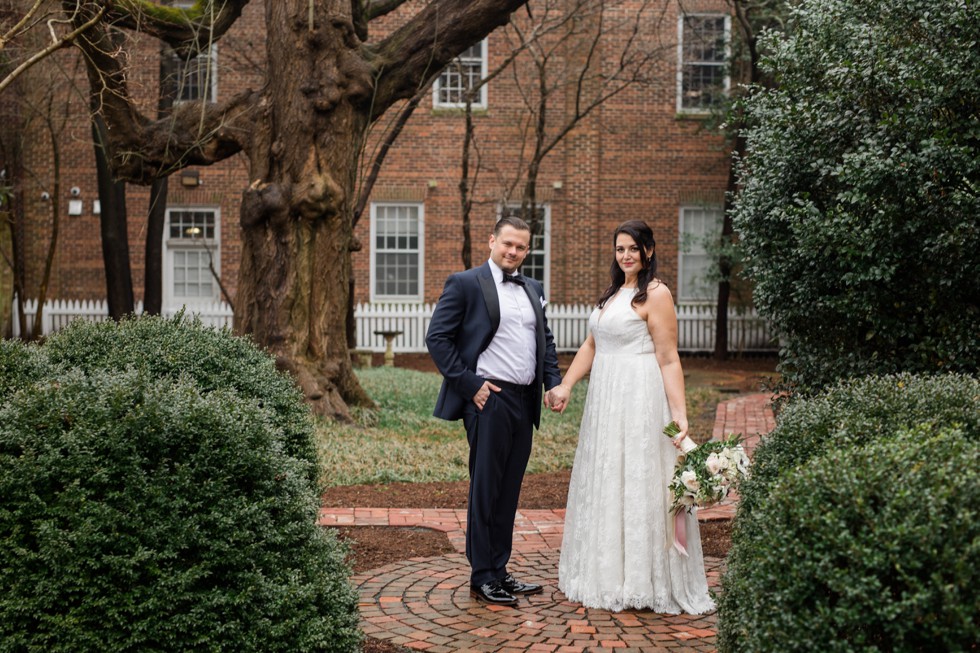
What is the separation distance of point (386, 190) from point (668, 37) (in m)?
7.47

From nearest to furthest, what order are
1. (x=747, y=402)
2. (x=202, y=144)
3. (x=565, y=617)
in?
(x=565, y=617) → (x=202, y=144) → (x=747, y=402)

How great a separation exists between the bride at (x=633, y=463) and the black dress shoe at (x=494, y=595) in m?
0.35

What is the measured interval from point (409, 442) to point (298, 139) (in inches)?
146

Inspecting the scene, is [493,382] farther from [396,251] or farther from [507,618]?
[396,251]

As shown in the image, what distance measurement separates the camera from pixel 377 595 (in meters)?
5.72

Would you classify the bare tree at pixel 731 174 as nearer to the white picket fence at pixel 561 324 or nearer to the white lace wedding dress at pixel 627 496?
the white picket fence at pixel 561 324

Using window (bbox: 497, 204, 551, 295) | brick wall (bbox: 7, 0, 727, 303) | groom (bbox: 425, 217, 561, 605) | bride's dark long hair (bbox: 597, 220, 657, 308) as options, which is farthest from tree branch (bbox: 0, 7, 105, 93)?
window (bbox: 497, 204, 551, 295)

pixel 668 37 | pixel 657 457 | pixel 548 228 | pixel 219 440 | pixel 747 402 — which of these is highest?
pixel 668 37

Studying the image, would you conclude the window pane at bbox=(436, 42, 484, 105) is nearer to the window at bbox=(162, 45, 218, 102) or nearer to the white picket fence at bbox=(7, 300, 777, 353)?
the white picket fence at bbox=(7, 300, 777, 353)

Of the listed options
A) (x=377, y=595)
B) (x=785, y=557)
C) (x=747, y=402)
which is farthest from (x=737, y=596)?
(x=747, y=402)

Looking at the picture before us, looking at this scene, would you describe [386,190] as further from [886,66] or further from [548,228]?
[886,66]

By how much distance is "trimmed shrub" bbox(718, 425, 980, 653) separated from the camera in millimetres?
2726

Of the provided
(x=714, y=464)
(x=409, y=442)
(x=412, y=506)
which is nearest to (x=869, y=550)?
(x=714, y=464)

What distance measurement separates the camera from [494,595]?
5531 mm
